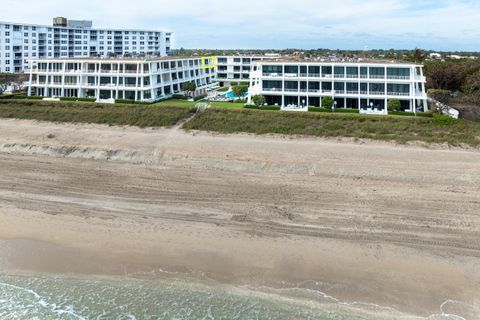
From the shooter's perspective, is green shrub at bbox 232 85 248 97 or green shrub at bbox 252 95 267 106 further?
green shrub at bbox 232 85 248 97

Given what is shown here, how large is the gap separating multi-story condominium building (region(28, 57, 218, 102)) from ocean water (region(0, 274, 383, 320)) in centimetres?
3841

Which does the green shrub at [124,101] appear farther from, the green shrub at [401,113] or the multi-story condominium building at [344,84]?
the green shrub at [401,113]

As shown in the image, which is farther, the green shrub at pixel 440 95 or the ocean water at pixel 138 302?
the green shrub at pixel 440 95

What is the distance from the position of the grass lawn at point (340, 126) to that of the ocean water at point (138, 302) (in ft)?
75.1

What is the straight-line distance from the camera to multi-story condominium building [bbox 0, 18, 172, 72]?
3570 inches

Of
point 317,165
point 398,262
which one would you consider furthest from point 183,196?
point 398,262

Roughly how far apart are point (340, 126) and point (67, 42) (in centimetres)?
A: 9273

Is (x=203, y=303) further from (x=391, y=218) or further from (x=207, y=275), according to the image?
(x=391, y=218)

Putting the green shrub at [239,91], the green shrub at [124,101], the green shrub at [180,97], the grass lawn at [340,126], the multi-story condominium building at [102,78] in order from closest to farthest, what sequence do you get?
1. the grass lawn at [340,126]
2. the green shrub at [124,101]
3. the multi-story condominium building at [102,78]
4. the green shrub at [239,91]
5. the green shrub at [180,97]

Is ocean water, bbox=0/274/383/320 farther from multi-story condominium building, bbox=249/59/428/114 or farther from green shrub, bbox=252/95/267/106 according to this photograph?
multi-story condominium building, bbox=249/59/428/114

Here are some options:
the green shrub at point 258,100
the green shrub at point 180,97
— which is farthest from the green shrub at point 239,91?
the green shrub at point 258,100

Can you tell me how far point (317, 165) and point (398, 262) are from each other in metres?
13.1

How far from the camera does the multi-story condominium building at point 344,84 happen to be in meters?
45.1

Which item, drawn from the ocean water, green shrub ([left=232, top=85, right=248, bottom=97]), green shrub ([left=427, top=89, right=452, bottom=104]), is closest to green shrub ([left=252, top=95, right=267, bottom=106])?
green shrub ([left=232, top=85, right=248, bottom=97])
